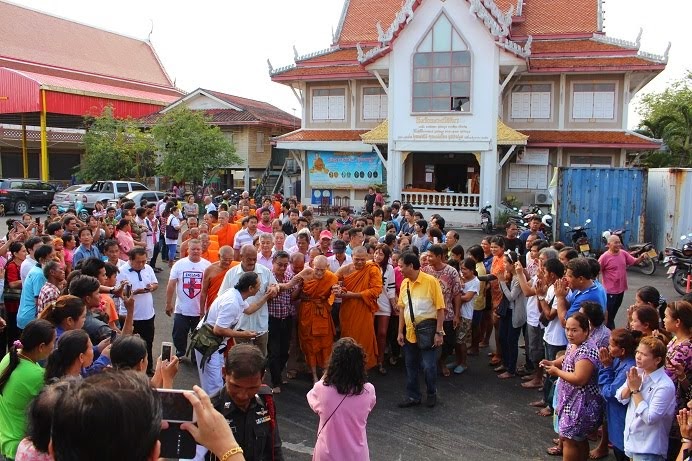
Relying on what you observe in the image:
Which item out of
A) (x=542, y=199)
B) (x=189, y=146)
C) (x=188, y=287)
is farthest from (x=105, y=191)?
(x=188, y=287)

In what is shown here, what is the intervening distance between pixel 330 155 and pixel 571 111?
930 cm

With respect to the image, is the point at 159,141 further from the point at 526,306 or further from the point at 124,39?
the point at 526,306

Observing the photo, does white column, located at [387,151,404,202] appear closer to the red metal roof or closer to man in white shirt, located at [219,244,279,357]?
man in white shirt, located at [219,244,279,357]

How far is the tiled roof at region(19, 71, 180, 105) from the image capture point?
28.7m

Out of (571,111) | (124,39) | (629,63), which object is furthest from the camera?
(124,39)

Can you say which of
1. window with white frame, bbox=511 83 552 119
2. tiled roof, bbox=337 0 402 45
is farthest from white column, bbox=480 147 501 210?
tiled roof, bbox=337 0 402 45

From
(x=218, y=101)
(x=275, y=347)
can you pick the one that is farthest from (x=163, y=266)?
(x=218, y=101)

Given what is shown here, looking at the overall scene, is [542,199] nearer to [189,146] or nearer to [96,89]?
[189,146]

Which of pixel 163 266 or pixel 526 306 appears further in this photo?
pixel 163 266

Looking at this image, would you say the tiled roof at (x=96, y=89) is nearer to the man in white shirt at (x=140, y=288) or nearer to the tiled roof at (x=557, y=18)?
the tiled roof at (x=557, y=18)

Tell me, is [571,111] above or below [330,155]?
above

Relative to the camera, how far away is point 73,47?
1423 inches

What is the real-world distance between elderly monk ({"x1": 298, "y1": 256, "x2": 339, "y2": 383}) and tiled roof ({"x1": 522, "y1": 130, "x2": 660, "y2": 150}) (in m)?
16.5

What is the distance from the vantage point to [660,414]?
11.8ft
